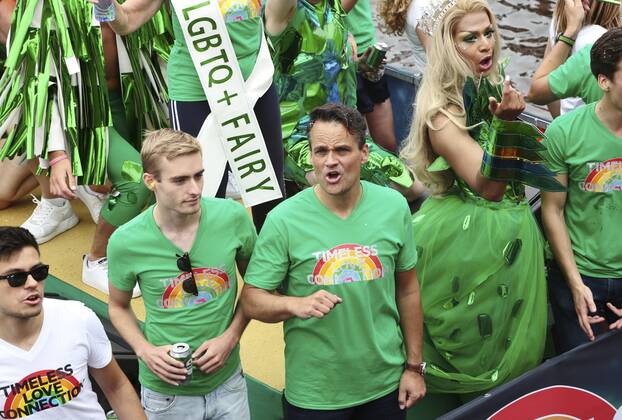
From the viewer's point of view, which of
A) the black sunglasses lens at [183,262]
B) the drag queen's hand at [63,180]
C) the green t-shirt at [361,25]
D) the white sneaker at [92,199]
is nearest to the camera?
the black sunglasses lens at [183,262]

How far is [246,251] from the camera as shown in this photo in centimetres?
351

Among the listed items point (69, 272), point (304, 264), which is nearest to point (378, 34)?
point (69, 272)

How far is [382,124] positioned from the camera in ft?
19.8

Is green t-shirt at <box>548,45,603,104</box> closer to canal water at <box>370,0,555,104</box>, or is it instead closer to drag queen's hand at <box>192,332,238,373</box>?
drag queen's hand at <box>192,332,238,373</box>

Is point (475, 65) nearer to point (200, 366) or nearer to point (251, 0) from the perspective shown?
point (251, 0)

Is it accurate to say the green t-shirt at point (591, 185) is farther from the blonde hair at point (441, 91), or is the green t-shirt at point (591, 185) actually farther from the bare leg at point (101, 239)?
the bare leg at point (101, 239)

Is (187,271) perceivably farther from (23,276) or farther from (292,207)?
(23,276)

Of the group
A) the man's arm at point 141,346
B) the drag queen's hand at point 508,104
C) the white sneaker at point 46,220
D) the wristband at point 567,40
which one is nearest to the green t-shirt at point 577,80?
the wristband at point 567,40

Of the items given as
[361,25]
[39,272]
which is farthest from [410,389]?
[361,25]

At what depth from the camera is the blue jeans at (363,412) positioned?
11.3 ft

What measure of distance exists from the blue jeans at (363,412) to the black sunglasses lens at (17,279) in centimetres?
100

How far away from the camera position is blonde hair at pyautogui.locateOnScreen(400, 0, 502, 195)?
3.77 meters

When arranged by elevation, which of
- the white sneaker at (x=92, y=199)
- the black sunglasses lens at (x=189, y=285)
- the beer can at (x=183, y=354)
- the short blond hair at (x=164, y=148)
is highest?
the short blond hair at (x=164, y=148)

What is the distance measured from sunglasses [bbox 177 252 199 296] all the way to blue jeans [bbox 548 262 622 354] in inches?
60.3
